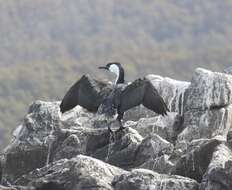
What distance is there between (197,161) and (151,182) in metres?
1.30

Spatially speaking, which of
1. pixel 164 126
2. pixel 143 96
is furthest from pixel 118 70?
pixel 164 126

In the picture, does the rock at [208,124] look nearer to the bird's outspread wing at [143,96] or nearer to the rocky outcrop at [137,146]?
the rocky outcrop at [137,146]

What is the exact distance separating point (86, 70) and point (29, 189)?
419 feet

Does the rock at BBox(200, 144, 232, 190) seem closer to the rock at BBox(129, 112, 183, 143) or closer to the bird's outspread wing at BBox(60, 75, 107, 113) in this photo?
the rock at BBox(129, 112, 183, 143)

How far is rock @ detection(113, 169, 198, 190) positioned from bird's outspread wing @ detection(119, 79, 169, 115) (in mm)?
3934

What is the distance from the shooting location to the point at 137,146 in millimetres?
21609

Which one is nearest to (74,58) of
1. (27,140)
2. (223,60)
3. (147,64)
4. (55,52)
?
(55,52)

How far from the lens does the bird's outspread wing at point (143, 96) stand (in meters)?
22.9

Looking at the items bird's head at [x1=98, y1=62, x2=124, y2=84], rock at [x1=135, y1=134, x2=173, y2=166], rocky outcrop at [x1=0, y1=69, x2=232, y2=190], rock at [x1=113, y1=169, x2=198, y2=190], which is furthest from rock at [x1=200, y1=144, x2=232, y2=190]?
bird's head at [x1=98, y1=62, x2=124, y2=84]

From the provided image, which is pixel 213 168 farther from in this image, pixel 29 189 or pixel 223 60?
pixel 223 60

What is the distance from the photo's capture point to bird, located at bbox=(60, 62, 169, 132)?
22.9m

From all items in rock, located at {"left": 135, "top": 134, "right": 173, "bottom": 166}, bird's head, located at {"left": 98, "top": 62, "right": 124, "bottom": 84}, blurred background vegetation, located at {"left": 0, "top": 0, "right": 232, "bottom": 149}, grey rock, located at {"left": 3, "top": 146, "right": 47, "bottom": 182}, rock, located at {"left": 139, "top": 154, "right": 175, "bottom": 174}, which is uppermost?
bird's head, located at {"left": 98, "top": 62, "right": 124, "bottom": 84}

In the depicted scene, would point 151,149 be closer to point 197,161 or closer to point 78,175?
point 197,161

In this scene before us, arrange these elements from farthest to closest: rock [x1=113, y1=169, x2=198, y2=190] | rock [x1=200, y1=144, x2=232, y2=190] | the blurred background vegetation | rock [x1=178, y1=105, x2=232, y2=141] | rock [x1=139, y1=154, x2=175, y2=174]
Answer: the blurred background vegetation < rock [x1=178, y1=105, x2=232, y2=141] < rock [x1=139, y1=154, x2=175, y2=174] < rock [x1=113, y1=169, x2=198, y2=190] < rock [x1=200, y1=144, x2=232, y2=190]
